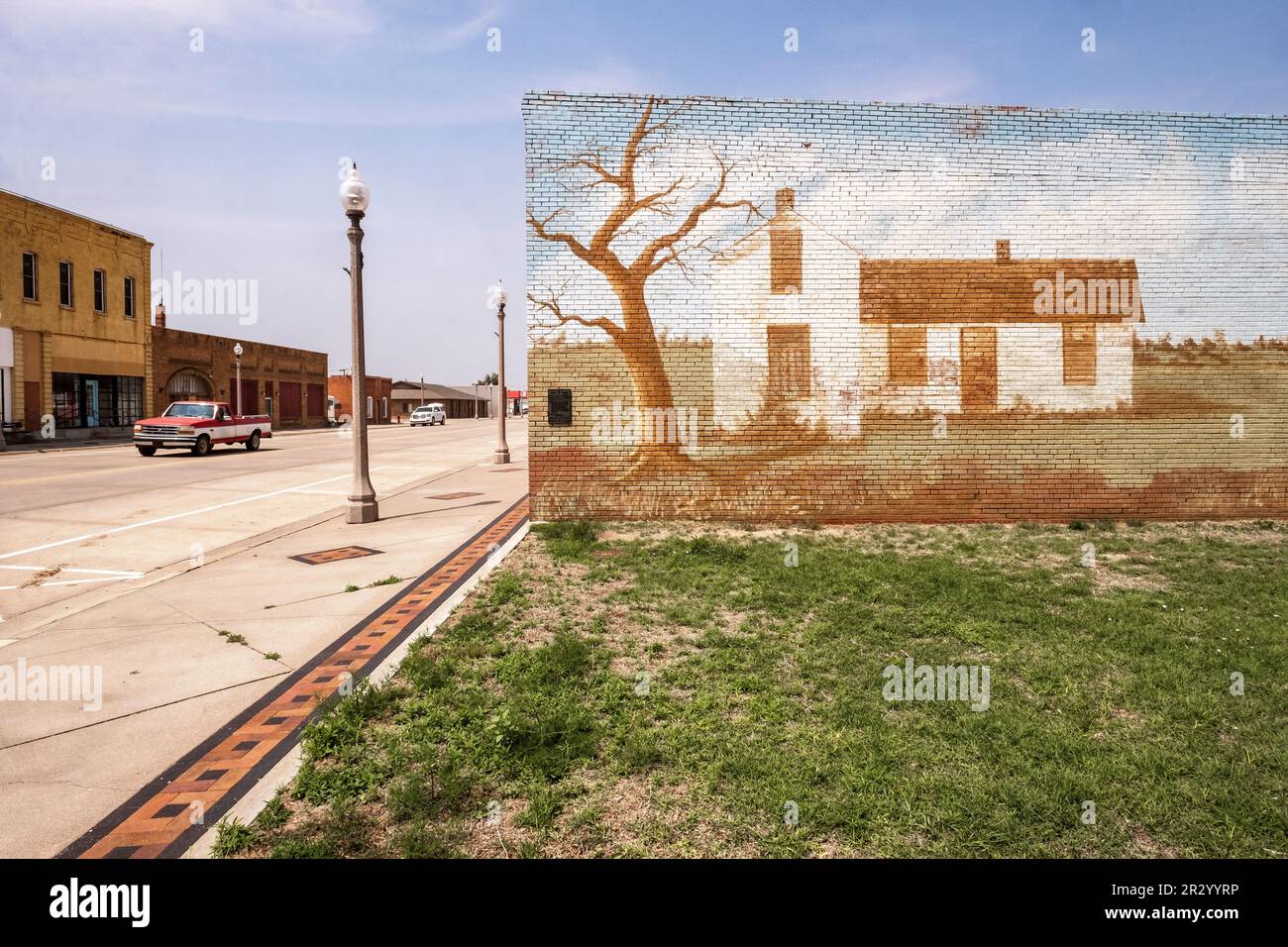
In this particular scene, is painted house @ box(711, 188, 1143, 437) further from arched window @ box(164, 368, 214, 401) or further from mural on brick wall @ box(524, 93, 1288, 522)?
arched window @ box(164, 368, 214, 401)

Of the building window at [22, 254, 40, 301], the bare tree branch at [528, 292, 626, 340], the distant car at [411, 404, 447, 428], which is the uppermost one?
the building window at [22, 254, 40, 301]

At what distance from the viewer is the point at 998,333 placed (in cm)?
1050

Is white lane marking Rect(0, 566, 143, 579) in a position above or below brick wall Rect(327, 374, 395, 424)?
below

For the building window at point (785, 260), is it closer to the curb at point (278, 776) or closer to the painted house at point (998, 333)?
the painted house at point (998, 333)

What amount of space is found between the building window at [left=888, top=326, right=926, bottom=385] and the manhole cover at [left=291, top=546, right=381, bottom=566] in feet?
25.8

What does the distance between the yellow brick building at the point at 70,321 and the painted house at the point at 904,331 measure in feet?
110

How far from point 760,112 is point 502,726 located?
9.81 m

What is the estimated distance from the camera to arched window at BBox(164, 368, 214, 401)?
40719 millimetres

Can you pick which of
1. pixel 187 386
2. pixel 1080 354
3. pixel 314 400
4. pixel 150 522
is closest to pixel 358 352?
pixel 150 522

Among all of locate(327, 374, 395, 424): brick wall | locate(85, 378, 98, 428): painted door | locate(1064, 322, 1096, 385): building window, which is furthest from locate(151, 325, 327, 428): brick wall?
locate(1064, 322, 1096, 385): building window

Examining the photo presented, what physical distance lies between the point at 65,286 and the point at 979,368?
3919 cm

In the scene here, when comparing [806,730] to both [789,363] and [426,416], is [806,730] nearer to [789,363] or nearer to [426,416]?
[789,363]
